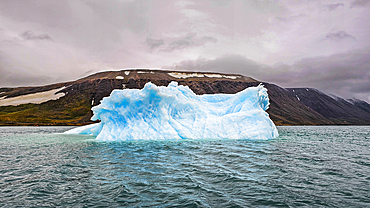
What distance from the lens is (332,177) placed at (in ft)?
26.6

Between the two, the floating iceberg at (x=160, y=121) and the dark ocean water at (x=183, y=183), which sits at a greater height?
the floating iceberg at (x=160, y=121)

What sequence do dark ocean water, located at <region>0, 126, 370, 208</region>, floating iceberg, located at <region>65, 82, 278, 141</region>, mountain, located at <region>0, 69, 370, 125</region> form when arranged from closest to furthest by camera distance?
dark ocean water, located at <region>0, 126, 370, 208</region> → floating iceberg, located at <region>65, 82, 278, 141</region> → mountain, located at <region>0, 69, 370, 125</region>

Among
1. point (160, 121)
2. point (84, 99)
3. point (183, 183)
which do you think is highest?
point (84, 99)

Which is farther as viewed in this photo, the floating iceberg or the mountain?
the mountain

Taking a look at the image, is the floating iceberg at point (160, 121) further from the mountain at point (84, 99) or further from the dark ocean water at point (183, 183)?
the mountain at point (84, 99)

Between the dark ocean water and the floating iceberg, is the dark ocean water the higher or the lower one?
the lower one

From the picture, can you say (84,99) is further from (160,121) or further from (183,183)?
(183,183)

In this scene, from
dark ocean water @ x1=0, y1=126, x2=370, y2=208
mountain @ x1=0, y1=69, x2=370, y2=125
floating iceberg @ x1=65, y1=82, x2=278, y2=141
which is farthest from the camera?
mountain @ x1=0, y1=69, x2=370, y2=125

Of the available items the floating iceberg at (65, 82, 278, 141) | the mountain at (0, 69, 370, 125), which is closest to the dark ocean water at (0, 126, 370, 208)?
the floating iceberg at (65, 82, 278, 141)

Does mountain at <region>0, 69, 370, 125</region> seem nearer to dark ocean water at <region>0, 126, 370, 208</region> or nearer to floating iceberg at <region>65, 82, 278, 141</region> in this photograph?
floating iceberg at <region>65, 82, 278, 141</region>

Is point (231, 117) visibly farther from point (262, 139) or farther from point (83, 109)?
point (83, 109)

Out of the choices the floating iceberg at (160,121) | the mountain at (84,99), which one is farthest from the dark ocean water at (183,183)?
the mountain at (84,99)

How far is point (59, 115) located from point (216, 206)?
15423cm

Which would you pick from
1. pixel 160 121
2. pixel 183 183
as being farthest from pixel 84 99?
pixel 183 183
